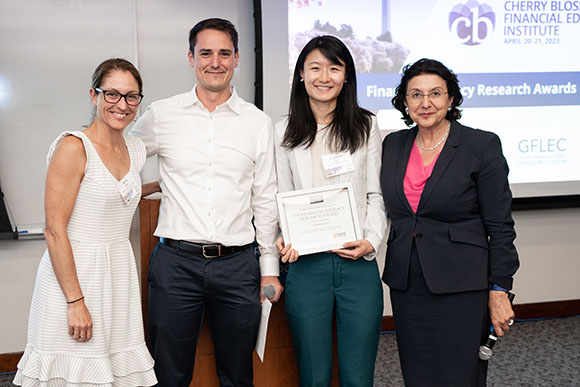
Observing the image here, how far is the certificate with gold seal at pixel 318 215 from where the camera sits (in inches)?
80.0

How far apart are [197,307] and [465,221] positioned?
1106mm

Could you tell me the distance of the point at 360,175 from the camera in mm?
2129

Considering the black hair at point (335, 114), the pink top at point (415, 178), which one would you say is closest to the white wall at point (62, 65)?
the black hair at point (335, 114)

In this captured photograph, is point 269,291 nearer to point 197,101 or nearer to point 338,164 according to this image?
point 338,164

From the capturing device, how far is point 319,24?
11.6ft

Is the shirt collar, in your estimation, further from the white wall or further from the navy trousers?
the white wall

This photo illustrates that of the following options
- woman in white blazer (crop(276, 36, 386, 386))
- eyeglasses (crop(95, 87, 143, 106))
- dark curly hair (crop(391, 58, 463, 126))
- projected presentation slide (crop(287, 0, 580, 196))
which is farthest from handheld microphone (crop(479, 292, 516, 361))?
projected presentation slide (crop(287, 0, 580, 196))

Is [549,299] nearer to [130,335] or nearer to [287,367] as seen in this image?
[287,367]

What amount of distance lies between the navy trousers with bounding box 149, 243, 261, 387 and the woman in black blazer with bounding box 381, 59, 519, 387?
0.61 m

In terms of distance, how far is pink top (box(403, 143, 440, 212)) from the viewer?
2.00 meters

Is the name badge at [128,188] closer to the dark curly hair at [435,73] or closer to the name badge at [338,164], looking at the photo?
the name badge at [338,164]

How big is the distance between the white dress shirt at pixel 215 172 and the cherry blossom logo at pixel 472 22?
218 cm

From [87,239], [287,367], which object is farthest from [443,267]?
[87,239]

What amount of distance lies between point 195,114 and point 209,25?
0.37 metres
